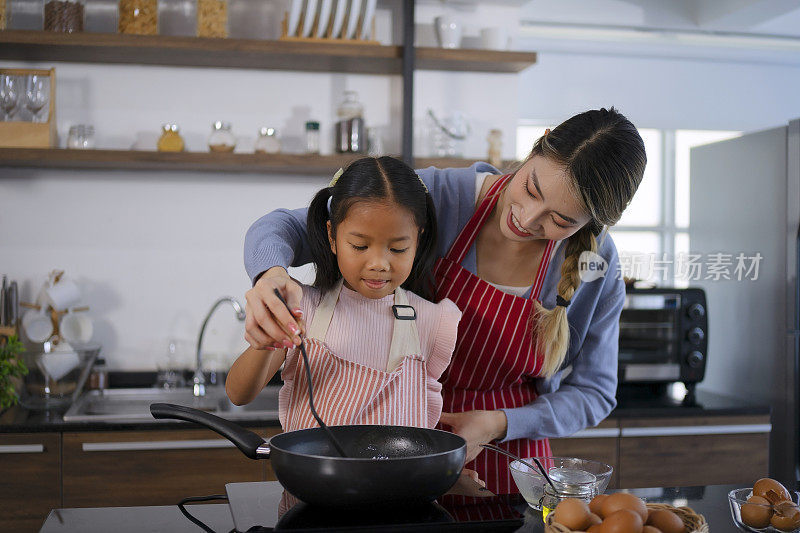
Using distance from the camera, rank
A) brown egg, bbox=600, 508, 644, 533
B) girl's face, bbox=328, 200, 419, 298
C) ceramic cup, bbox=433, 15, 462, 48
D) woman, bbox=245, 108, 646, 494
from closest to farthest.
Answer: brown egg, bbox=600, 508, 644, 533, girl's face, bbox=328, 200, 419, 298, woman, bbox=245, 108, 646, 494, ceramic cup, bbox=433, 15, 462, 48

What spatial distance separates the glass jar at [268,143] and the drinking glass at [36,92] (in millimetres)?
704

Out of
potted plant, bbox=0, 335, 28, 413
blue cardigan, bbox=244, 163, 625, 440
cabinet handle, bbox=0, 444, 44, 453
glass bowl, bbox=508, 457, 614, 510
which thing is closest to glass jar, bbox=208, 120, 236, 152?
potted plant, bbox=0, 335, 28, 413

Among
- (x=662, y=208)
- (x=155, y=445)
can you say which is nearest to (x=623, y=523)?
(x=155, y=445)

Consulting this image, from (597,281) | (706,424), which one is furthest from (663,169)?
(597,281)

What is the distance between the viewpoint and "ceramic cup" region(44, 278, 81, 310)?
2.68 meters

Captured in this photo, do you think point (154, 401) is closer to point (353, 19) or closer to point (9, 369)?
point (9, 369)

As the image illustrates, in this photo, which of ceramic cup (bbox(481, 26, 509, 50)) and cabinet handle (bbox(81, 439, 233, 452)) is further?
ceramic cup (bbox(481, 26, 509, 50))

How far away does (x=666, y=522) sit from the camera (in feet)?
2.91

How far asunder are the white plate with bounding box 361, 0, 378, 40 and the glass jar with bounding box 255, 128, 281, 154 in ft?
1.57

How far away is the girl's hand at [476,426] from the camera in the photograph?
4.64 ft

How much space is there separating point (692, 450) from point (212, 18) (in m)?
2.21

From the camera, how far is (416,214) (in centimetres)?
129

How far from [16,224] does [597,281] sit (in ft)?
7.13

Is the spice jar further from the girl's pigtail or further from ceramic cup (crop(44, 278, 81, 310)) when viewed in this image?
the girl's pigtail
